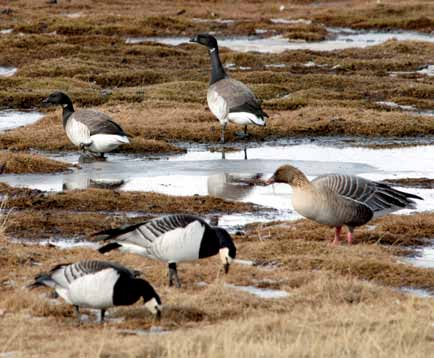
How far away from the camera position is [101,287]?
32.0 feet

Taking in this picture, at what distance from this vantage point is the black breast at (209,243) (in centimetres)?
1116

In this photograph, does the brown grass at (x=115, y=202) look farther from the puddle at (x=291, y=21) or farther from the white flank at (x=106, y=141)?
the puddle at (x=291, y=21)

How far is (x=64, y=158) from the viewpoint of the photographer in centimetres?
2136

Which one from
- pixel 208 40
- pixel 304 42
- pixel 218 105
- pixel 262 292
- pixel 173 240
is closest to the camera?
pixel 173 240

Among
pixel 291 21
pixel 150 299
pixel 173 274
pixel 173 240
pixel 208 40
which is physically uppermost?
pixel 208 40

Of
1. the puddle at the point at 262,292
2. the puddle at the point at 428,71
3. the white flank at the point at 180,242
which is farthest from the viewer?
the puddle at the point at 428,71

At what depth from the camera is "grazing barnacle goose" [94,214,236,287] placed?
36.4ft

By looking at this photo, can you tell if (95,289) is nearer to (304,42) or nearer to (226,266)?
(226,266)

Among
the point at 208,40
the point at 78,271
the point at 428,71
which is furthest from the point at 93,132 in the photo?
the point at 428,71

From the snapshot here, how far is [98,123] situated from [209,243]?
9962 millimetres

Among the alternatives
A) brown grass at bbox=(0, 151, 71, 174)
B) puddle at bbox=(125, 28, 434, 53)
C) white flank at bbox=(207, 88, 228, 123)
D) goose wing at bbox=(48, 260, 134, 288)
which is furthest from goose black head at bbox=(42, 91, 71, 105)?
puddle at bbox=(125, 28, 434, 53)

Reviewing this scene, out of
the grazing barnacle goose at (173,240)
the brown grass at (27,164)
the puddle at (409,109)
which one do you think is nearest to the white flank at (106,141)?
the brown grass at (27,164)

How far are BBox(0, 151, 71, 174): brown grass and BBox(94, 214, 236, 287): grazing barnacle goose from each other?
8.28 m

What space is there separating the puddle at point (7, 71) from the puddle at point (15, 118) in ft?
23.7
